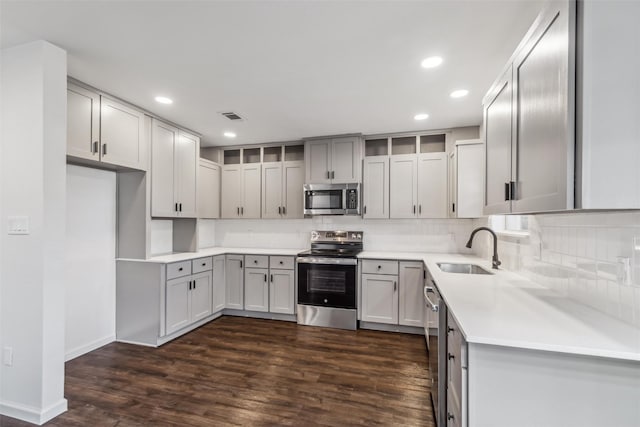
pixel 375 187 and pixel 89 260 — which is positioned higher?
pixel 375 187

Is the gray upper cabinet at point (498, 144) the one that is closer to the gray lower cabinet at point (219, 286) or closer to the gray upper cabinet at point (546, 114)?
the gray upper cabinet at point (546, 114)

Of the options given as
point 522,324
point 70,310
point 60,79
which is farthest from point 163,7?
point 70,310

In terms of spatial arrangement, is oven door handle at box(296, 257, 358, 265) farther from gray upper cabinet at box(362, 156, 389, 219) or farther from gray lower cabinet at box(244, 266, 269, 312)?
gray upper cabinet at box(362, 156, 389, 219)

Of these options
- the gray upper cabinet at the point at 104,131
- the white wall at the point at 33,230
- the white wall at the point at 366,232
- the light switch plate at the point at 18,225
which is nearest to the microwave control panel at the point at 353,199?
the white wall at the point at 366,232

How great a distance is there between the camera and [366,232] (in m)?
4.37

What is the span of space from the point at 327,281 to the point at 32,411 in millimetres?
2777

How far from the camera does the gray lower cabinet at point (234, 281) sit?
4195 mm

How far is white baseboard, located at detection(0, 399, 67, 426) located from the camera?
2004 millimetres

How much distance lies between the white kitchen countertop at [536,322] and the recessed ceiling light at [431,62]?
5.27 ft

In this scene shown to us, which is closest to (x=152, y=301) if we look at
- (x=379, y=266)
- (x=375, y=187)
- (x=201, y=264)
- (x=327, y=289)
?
(x=201, y=264)

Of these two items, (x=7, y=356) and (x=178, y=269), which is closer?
(x=7, y=356)

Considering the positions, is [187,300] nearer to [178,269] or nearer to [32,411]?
[178,269]

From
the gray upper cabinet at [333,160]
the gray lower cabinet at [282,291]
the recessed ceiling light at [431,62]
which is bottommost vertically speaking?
the gray lower cabinet at [282,291]

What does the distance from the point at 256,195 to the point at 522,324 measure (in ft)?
12.6
